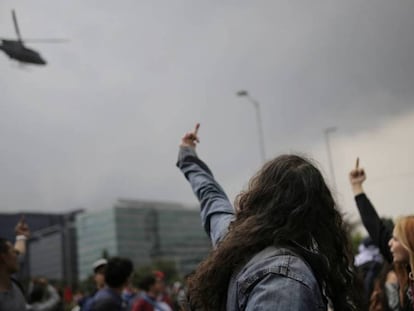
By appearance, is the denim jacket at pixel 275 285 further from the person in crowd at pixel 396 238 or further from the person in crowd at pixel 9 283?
the person in crowd at pixel 9 283

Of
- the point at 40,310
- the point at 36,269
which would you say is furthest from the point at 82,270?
the point at 40,310

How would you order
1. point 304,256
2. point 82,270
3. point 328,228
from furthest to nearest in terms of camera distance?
point 82,270 < point 328,228 < point 304,256

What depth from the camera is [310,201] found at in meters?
1.84

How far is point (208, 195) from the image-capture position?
2.62m

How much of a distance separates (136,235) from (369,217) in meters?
110

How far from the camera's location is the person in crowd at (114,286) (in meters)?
4.99

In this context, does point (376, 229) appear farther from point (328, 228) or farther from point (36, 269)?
point (36, 269)

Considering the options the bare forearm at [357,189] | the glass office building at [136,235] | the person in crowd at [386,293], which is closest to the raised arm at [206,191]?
the bare forearm at [357,189]

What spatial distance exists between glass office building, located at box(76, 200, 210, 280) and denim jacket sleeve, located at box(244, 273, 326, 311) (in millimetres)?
105125

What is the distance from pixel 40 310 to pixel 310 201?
19.8 feet

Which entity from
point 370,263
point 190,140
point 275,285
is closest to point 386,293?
point 370,263

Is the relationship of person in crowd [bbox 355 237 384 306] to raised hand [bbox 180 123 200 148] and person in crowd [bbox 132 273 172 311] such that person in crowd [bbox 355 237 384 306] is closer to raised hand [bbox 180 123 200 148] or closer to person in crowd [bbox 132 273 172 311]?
person in crowd [bbox 132 273 172 311]

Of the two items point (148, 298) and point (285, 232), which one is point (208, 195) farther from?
point (148, 298)

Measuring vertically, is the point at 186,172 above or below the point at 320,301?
above
